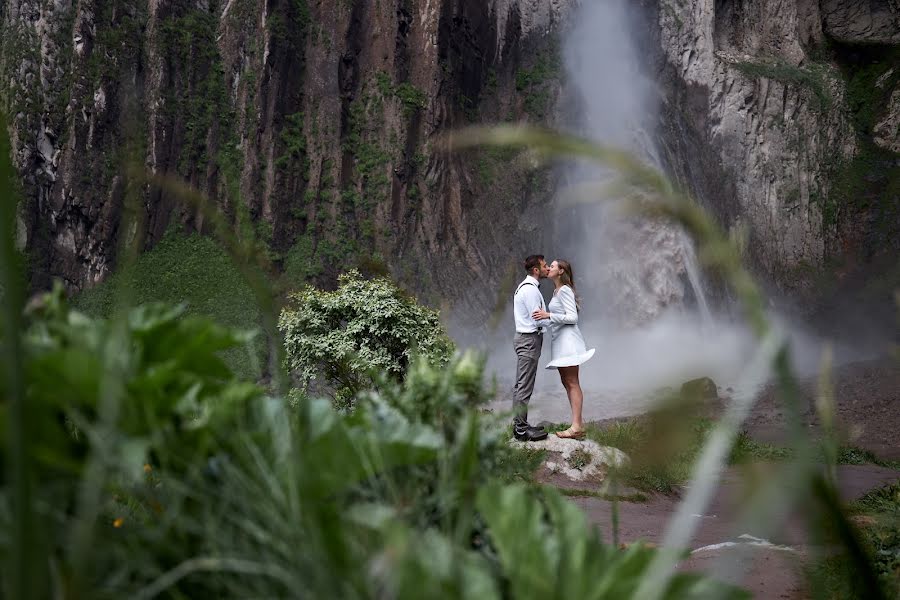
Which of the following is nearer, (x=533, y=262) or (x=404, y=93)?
(x=533, y=262)

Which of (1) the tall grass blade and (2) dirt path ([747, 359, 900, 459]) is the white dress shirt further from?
(1) the tall grass blade

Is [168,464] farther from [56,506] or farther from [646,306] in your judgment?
[646,306]

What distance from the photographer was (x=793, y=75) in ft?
77.2

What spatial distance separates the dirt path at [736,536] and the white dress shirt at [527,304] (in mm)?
1570

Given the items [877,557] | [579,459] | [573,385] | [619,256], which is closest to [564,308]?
[573,385]

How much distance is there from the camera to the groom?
5.94 m

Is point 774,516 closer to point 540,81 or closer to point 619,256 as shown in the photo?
point 619,256

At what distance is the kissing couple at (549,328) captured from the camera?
589 centimetres

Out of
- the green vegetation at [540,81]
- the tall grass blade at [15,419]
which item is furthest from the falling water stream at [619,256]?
the tall grass blade at [15,419]

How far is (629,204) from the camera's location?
0.42 metres

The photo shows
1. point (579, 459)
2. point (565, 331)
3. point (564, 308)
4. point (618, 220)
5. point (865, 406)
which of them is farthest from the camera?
point (618, 220)

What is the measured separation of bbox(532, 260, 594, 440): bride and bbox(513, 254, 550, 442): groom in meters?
0.10

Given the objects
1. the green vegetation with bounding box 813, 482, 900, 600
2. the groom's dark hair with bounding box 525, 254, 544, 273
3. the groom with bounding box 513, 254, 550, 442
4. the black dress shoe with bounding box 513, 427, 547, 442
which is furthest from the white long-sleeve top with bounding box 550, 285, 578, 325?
the green vegetation with bounding box 813, 482, 900, 600

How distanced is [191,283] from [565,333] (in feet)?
49.1
